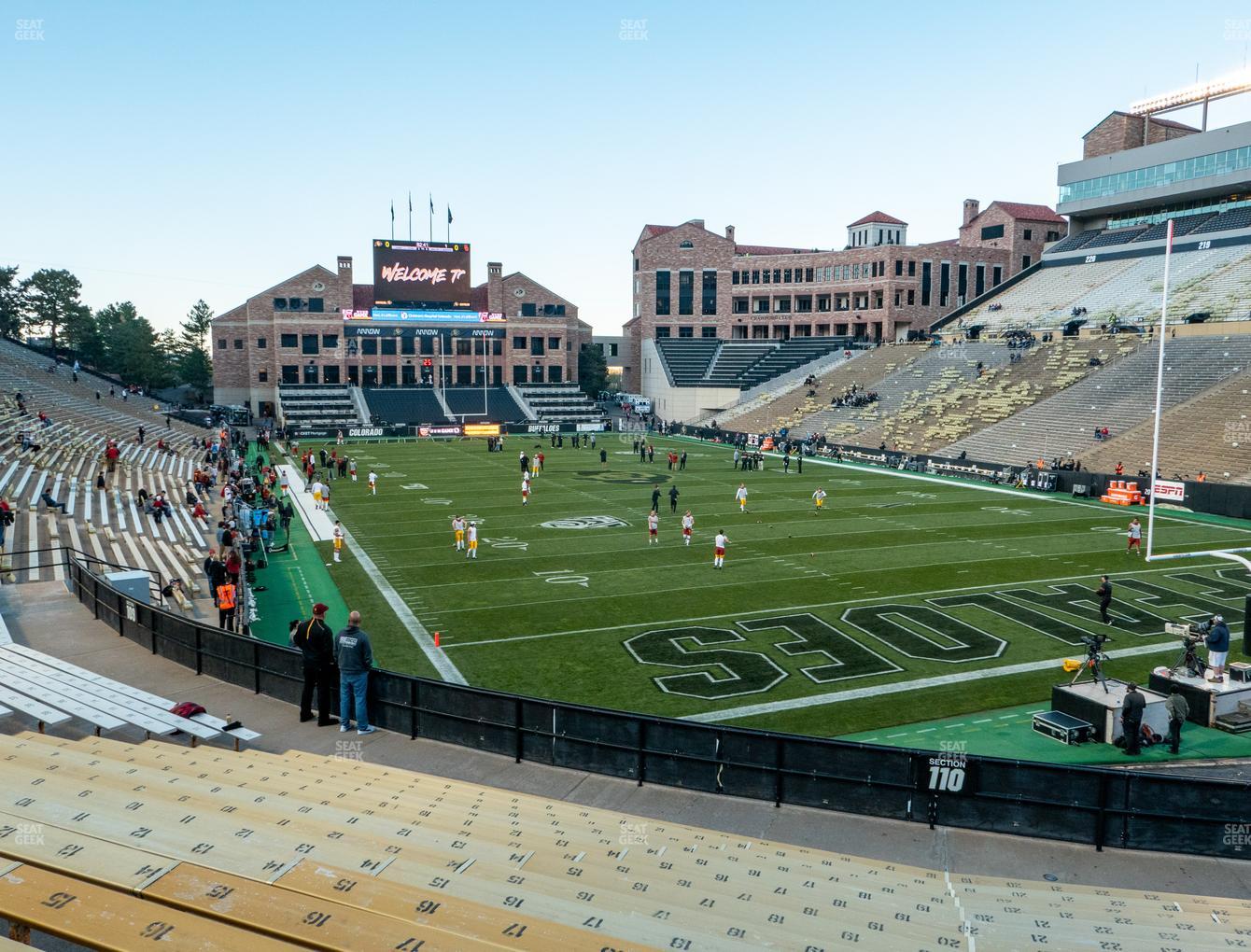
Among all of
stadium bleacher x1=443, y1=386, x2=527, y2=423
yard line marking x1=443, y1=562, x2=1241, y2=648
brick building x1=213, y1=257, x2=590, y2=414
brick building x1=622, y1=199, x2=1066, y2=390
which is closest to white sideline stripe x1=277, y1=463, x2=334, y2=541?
yard line marking x1=443, y1=562, x2=1241, y2=648

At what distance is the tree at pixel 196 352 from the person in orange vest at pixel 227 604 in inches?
3411

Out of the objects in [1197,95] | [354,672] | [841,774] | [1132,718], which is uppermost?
[1197,95]

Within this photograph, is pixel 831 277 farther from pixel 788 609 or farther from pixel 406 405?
pixel 788 609

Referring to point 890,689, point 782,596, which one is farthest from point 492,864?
point 782,596

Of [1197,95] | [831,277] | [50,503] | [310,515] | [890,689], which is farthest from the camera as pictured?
[831,277]

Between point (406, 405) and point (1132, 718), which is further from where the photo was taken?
point (406, 405)

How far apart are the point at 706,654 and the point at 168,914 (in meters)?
13.2

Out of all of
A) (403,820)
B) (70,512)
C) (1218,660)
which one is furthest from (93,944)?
(70,512)

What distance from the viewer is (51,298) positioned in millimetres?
91688

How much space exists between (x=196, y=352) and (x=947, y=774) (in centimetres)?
10109

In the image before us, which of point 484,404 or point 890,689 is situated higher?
point 484,404

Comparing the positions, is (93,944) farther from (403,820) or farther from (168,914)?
(403,820)

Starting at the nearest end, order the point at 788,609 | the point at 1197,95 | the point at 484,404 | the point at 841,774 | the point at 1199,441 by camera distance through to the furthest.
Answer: the point at 841,774, the point at 788,609, the point at 1199,441, the point at 1197,95, the point at 484,404

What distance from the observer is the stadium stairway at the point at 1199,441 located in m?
37.1
